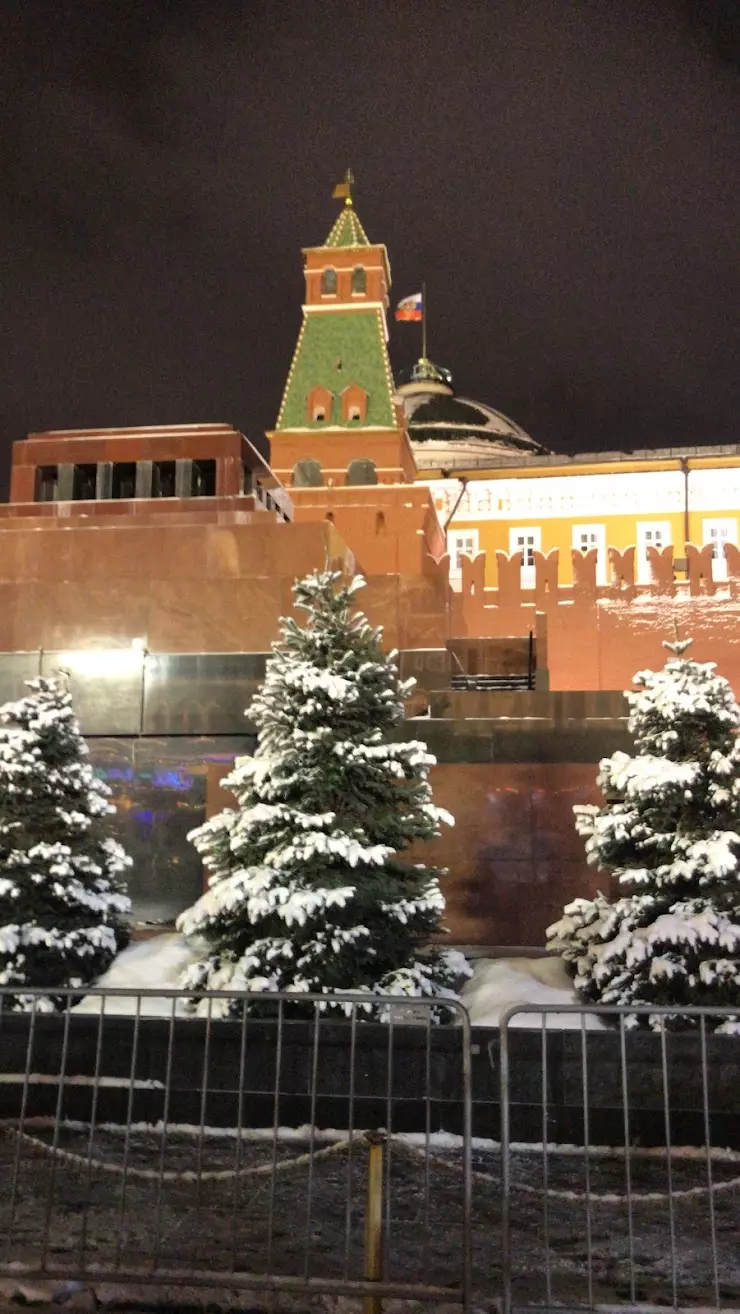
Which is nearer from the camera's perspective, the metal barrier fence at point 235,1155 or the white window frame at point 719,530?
the metal barrier fence at point 235,1155

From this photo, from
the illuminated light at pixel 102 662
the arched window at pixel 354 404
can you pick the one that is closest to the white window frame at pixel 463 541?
the arched window at pixel 354 404

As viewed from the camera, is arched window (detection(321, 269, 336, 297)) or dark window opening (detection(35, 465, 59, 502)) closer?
dark window opening (detection(35, 465, 59, 502))

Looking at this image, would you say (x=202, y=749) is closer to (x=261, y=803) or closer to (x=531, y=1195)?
(x=261, y=803)

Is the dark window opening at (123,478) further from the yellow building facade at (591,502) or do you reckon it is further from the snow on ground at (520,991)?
the yellow building facade at (591,502)

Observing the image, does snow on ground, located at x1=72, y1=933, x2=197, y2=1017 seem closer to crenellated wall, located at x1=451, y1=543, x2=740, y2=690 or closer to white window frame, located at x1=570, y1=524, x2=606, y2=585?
crenellated wall, located at x1=451, y1=543, x2=740, y2=690

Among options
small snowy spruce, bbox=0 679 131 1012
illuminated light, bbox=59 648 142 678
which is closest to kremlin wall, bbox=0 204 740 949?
illuminated light, bbox=59 648 142 678

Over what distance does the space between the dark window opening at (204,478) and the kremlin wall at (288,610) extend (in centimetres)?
3

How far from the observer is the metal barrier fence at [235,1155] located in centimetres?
480

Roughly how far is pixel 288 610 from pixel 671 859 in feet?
22.1

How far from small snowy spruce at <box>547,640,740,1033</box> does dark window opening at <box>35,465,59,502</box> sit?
448 inches

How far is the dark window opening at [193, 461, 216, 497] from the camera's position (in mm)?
17844

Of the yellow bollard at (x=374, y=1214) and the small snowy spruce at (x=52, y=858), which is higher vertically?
the small snowy spruce at (x=52, y=858)

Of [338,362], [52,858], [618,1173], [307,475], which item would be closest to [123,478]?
[307,475]

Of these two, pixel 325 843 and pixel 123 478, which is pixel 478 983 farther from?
pixel 123 478
